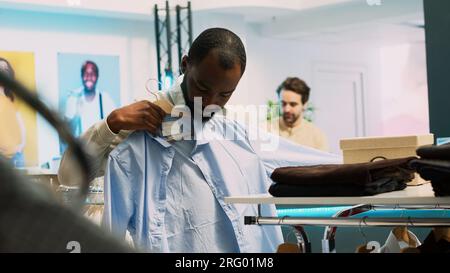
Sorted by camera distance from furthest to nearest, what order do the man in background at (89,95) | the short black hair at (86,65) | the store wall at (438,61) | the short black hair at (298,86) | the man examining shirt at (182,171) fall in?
the short black hair at (86,65), the man in background at (89,95), the short black hair at (298,86), the store wall at (438,61), the man examining shirt at (182,171)

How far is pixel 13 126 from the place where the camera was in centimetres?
43

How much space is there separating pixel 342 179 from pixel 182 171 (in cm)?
44

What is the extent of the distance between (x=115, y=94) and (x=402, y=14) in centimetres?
320

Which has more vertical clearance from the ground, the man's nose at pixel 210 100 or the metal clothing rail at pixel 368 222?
the man's nose at pixel 210 100

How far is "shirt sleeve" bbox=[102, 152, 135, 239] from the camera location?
1475mm

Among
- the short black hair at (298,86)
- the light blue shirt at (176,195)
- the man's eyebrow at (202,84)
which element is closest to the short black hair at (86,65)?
the short black hair at (298,86)

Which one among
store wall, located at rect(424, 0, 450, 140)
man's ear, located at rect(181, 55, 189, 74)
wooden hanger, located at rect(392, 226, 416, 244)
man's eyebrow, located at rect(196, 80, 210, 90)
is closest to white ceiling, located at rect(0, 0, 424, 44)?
store wall, located at rect(424, 0, 450, 140)

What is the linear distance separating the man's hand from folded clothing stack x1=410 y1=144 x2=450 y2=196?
0.58m

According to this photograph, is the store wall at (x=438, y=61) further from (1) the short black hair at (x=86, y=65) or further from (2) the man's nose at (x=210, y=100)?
(1) the short black hair at (x=86, y=65)

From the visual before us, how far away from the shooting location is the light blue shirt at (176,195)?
58.5 inches

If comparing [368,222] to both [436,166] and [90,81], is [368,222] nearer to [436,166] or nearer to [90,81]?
[436,166]

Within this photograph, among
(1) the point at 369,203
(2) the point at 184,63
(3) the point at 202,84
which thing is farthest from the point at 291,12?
(1) the point at 369,203

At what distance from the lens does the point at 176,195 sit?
1.53 meters
